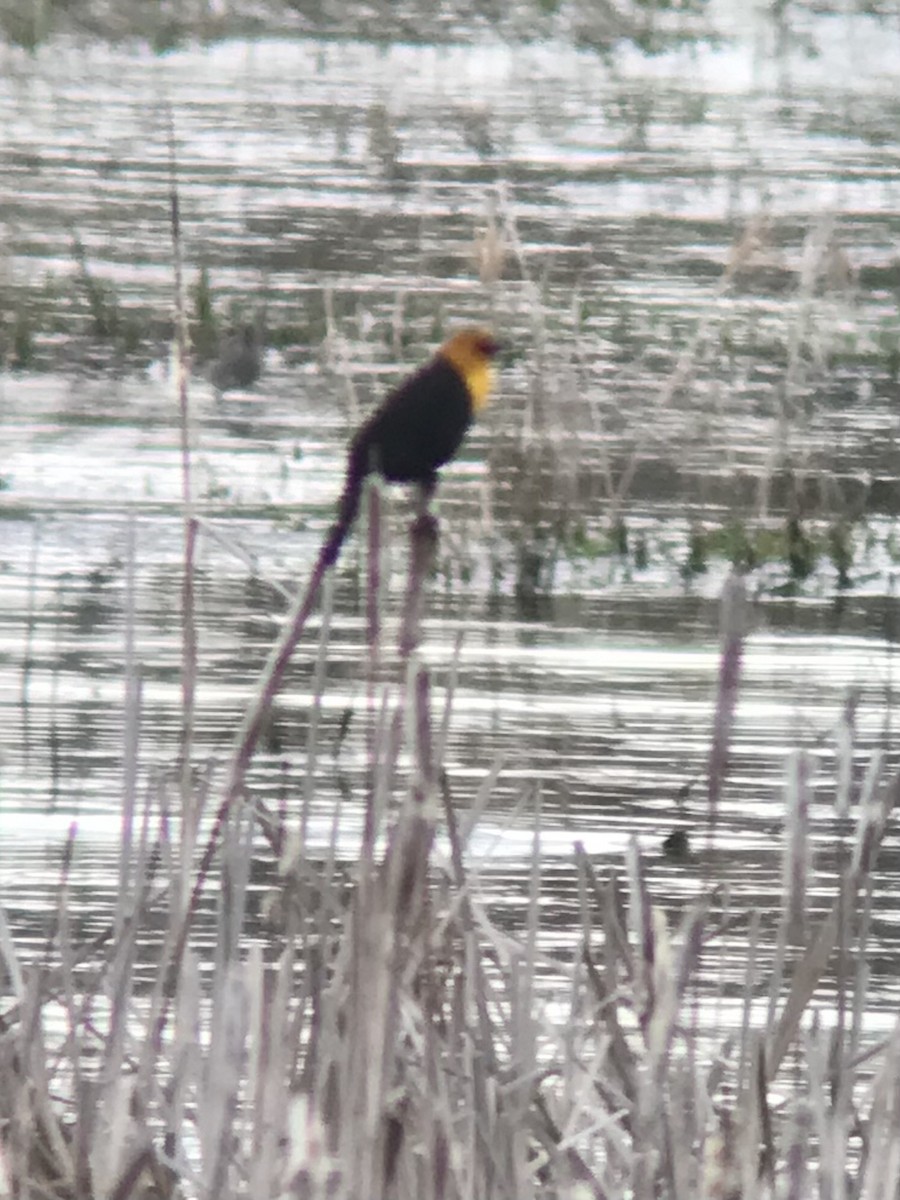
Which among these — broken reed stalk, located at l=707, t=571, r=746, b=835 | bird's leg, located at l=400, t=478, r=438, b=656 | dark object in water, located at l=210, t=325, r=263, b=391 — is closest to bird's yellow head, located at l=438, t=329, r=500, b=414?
bird's leg, located at l=400, t=478, r=438, b=656

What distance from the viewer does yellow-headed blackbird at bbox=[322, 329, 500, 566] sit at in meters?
3.06

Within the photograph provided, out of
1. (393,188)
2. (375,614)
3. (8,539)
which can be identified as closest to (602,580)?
(8,539)

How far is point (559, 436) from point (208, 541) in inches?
33.9

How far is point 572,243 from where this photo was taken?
32.4 ft

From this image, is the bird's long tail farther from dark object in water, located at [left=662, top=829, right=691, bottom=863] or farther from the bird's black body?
dark object in water, located at [left=662, top=829, right=691, bottom=863]

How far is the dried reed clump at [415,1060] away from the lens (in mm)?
2379

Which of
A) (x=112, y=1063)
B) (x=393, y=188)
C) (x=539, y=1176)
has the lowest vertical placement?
(x=393, y=188)

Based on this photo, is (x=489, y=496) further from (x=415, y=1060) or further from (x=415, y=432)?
(x=415, y=1060)

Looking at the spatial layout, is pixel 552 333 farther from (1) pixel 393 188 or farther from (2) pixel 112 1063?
(2) pixel 112 1063

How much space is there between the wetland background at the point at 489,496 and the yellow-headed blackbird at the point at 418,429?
0.90ft

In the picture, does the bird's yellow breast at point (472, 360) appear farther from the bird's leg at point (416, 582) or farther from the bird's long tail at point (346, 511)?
the bird's leg at point (416, 582)

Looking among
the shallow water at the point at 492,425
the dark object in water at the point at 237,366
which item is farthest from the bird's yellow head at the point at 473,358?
the dark object in water at the point at 237,366

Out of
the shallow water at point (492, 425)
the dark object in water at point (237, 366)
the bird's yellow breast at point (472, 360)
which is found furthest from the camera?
the dark object in water at point (237, 366)

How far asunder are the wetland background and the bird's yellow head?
291mm
